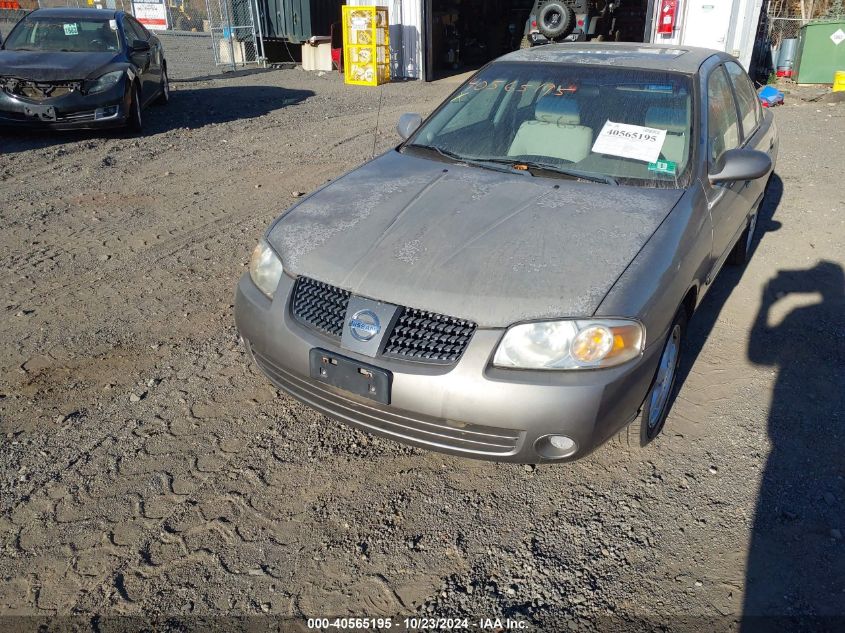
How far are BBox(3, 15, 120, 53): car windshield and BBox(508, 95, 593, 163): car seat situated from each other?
782cm

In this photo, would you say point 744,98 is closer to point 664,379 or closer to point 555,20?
point 664,379

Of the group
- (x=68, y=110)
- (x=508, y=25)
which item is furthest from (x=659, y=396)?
(x=508, y=25)

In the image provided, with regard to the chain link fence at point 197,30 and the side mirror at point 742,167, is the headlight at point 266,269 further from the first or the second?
the chain link fence at point 197,30

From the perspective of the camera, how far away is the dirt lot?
232cm

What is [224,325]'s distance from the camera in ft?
13.5

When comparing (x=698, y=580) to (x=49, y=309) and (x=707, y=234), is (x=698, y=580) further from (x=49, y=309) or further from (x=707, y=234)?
(x=49, y=309)

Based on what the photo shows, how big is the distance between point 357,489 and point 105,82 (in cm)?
767

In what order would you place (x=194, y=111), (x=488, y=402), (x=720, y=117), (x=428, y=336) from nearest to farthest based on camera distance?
(x=488, y=402) < (x=428, y=336) < (x=720, y=117) < (x=194, y=111)

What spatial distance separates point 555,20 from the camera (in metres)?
17.8

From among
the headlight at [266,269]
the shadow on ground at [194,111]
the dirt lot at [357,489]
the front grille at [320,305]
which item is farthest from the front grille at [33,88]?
the front grille at [320,305]

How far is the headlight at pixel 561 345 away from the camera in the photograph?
237 cm

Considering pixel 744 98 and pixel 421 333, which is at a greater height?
pixel 744 98

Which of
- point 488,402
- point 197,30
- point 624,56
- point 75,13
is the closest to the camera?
point 488,402

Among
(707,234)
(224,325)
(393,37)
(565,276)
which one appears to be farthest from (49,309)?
(393,37)
